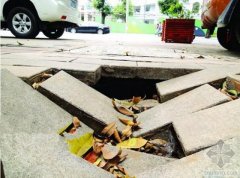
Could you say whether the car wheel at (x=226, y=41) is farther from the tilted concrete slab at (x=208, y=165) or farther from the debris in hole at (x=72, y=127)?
the tilted concrete slab at (x=208, y=165)

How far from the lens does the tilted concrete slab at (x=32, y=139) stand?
98 centimetres

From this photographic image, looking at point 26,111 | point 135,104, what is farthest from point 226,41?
point 26,111

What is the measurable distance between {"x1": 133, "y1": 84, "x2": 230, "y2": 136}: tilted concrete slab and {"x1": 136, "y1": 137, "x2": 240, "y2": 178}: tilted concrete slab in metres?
0.44

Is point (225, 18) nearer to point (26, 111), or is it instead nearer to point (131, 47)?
point (131, 47)

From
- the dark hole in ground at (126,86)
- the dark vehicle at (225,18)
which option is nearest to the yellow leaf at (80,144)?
the dark hole in ground at (126,86)

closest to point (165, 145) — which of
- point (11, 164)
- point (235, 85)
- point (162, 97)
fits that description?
point (162, 97)

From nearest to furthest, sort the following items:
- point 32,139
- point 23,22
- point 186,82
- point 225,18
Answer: point 32,139 → point 186,82 → point 225,18 → point 23,22

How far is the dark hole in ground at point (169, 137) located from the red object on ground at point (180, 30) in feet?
30.1

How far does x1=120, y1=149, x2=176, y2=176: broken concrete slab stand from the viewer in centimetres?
124

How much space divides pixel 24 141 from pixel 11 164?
14 centimetres

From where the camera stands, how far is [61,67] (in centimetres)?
205

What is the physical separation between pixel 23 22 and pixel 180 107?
6021mm

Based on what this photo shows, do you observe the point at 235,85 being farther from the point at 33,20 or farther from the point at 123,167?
the point at 33,20

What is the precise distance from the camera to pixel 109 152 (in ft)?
4.33
